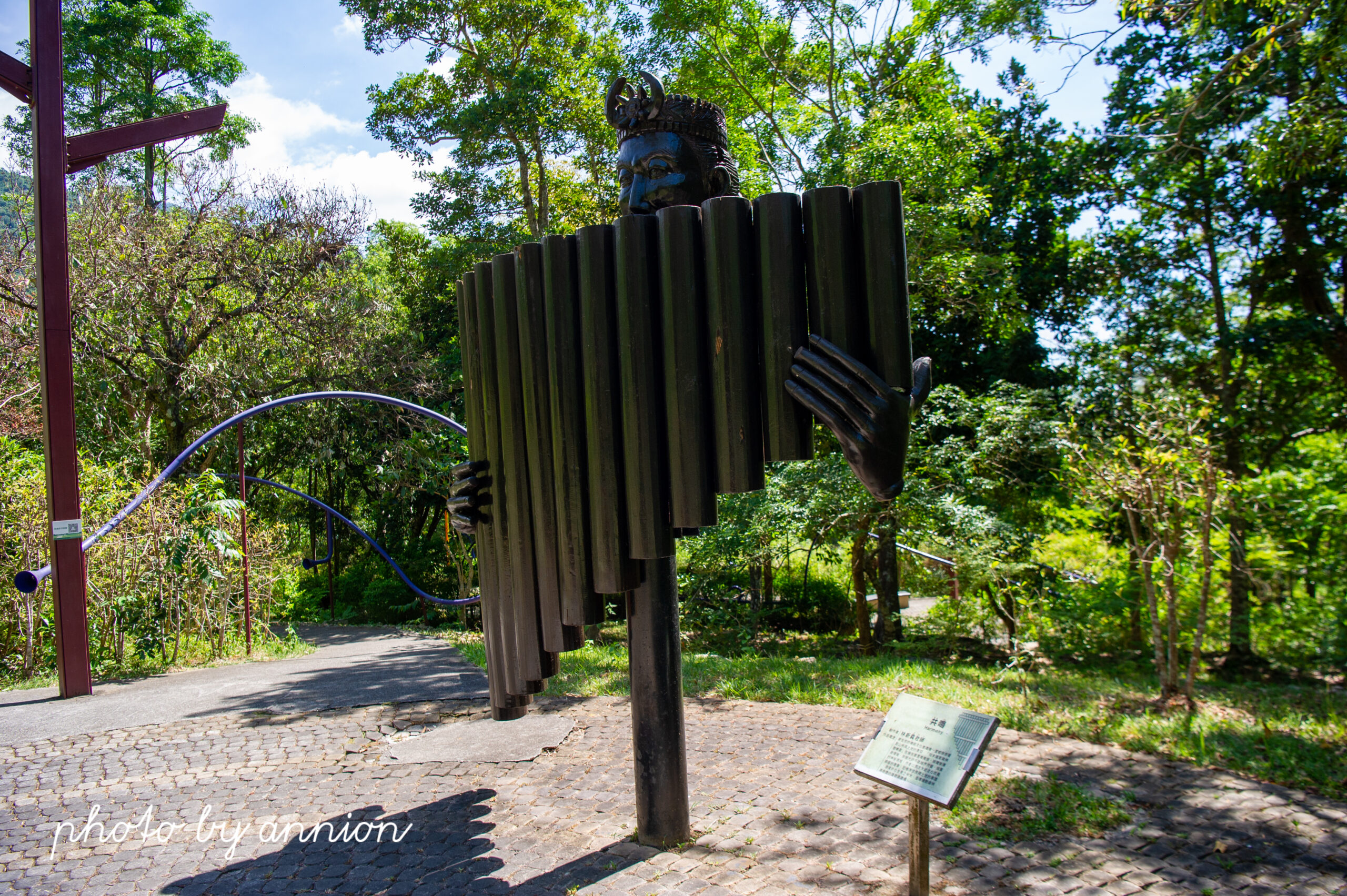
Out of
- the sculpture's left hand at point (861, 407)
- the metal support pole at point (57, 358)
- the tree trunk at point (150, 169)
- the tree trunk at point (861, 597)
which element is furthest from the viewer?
the tree trunk at point (150, 169)

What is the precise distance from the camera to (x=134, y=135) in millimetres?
7035

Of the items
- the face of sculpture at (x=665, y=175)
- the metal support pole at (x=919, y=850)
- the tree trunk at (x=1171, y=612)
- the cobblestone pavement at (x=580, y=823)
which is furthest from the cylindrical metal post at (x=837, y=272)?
the tree trunk at (x=1171, y=612)

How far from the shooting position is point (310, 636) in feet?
38.4

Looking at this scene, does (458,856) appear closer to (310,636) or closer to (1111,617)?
(1111,617)

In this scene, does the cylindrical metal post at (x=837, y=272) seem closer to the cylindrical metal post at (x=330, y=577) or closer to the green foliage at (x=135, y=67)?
the cylindrical metal post at (x=330, y=577)

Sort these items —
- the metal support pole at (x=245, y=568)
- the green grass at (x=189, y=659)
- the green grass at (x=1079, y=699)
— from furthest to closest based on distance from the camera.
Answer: the metal support pole at (x=245, y=568) → the green grass at (x=189, y=659) → the green grass at (x=1079, y=699)

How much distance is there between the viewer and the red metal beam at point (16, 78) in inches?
250

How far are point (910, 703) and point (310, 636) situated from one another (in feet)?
34.5

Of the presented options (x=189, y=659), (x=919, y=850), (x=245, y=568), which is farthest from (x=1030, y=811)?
(x=245, y=568)

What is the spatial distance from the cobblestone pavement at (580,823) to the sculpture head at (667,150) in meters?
2.86

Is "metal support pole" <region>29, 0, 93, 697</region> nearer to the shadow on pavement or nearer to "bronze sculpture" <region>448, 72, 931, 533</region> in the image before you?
the shadow on pavement

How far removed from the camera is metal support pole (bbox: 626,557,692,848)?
3.66m

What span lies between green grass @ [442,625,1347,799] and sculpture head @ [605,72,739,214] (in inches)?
112

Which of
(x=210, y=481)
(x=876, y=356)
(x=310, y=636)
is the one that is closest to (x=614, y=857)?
(x=876, y=356)
